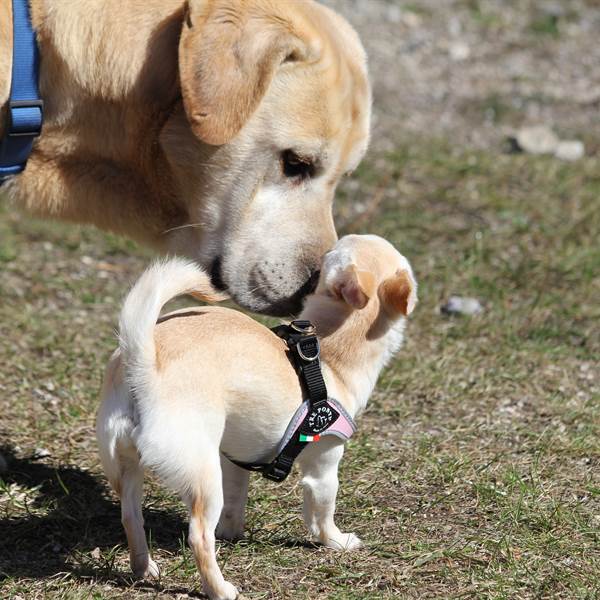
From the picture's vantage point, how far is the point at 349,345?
3055mm

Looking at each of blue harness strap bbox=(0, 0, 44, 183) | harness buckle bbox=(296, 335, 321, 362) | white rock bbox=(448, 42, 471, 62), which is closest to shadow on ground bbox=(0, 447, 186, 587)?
harness buckle bbox=(296, 335, 321, 362)

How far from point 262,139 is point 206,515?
129 cm

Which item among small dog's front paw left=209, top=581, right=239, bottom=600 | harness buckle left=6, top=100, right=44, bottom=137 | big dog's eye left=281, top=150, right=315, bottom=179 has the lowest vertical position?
small dog's front paw left=209, top=581, right=239, bottom=600

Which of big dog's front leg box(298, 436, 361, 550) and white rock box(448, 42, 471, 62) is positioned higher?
big dog's front leg box(298, 436, 361, 550)

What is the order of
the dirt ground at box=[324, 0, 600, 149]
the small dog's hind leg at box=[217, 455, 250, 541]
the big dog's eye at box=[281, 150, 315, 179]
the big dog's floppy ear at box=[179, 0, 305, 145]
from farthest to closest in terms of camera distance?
the dirt ground at box=[324, 0, 600, 149]
the big dog's eye at box=[281, 150, 315, 179]
the big dog's floppy ear at box=[179, 0, 305, 145]
the small dog's hind leg at box=[217, 455, 250, 541]

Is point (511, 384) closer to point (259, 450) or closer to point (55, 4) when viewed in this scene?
point (259, 450)

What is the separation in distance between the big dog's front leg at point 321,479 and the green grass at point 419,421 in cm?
12

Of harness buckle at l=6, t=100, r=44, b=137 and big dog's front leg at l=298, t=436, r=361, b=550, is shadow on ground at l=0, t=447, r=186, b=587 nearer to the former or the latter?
big dog's front leg at l=298, t=436, r=361, b=550

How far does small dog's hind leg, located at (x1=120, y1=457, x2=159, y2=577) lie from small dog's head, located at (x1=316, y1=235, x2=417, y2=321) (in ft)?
2.38

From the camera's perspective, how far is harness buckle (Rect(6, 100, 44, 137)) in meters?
3.27

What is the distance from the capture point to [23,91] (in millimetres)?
3281

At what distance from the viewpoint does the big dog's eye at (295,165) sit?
11.2ft

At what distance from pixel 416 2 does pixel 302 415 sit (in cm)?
772

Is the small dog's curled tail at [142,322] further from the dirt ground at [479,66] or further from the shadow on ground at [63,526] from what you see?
the dirt ground at [479,66]
